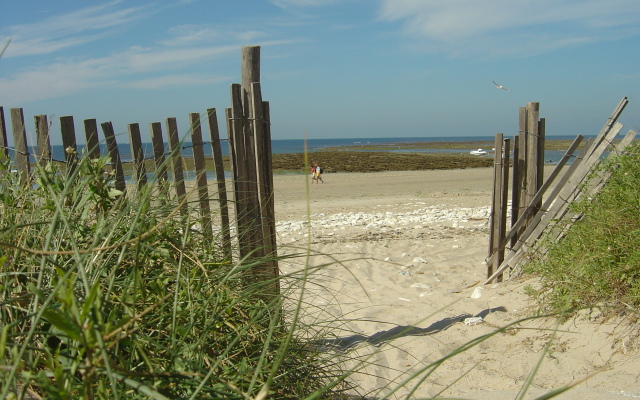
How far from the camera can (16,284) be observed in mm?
1705

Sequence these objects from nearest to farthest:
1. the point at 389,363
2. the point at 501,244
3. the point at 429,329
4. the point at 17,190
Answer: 1. the point at 17,190
2. the point at 389,363
3. the point at 429,329
4. the point at 501,244

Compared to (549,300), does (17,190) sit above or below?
above

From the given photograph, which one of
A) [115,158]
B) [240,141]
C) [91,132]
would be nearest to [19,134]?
[91,132]

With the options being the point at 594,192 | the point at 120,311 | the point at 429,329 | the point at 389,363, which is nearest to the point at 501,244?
the point at 594,192

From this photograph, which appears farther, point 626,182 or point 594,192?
point 594,192

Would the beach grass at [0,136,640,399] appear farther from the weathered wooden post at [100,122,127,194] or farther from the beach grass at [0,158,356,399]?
the weathered wooden post at [100,122,127,194]

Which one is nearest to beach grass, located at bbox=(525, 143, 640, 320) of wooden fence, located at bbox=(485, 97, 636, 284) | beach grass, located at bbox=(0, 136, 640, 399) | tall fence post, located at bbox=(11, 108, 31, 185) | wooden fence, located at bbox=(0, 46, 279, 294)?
wooden fence, located at bbox=(485, 97, 636, 284)

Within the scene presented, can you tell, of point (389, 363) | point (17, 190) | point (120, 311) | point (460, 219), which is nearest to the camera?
point (120, 311)

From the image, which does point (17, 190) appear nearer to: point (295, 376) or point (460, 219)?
point (295, 376)

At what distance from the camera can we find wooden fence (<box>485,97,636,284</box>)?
15.8 ft

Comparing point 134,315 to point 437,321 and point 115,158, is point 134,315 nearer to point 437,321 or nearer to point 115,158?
point 115,158

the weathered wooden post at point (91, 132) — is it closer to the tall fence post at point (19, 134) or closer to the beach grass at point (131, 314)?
the tall fence post at point (19, 134)

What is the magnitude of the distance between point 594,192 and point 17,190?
3.91 m

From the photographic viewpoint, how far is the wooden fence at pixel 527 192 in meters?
4.80
